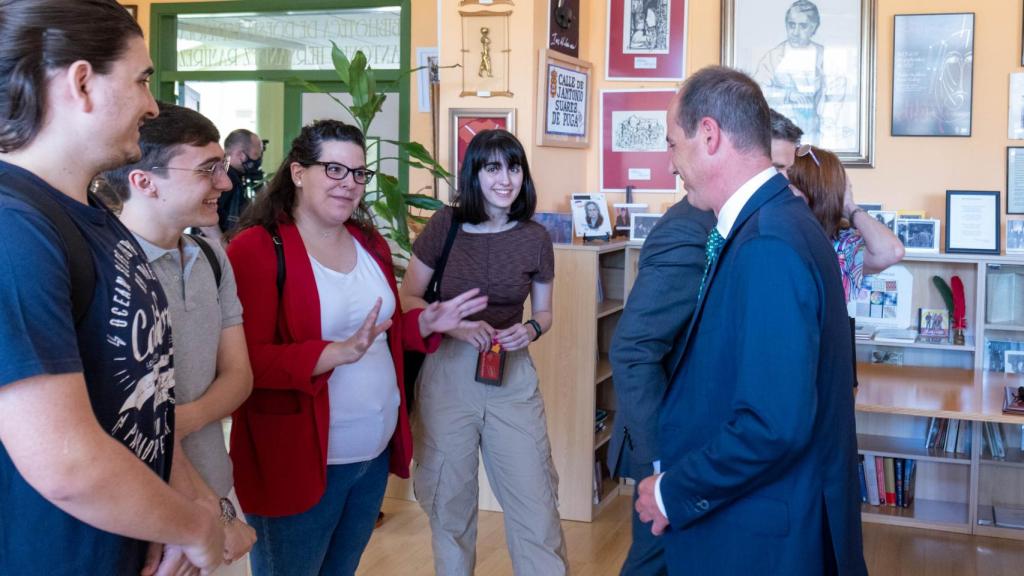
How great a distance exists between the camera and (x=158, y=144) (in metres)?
1.89

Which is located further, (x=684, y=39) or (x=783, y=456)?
(x=684, y=39)

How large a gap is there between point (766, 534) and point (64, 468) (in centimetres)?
119

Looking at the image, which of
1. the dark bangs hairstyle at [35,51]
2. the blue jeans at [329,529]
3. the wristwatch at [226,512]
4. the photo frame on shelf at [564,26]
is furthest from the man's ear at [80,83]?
the photo frame on shelf at [564,26]

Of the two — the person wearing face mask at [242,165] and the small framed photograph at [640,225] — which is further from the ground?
the person wearing face mask at [242,165]

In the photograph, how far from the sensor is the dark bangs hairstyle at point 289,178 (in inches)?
98.5

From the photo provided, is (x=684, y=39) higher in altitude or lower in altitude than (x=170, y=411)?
higher

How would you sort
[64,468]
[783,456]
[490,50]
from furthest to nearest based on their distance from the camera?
1. [490,50]
2. [783,456]
3. [64,468]

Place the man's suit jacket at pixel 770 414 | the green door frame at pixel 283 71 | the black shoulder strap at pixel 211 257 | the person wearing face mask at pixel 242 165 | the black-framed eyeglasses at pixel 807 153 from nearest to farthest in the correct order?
the man's suit jacket at pixel 770 414 < the black shoulder strap at pixel 211 257 < the black-framed eyeglasses at pixel 807 153 < the person wearing face mask at pixel 242 165 < the green door frame at pixel 283 71

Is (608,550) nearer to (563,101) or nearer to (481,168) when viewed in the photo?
(481,168)

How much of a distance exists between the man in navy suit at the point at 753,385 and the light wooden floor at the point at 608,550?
2252 mm

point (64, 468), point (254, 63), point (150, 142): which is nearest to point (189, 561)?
point (64, 468)

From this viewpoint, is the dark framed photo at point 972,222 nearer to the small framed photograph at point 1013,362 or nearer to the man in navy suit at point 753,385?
the small framed photograph at point 1013,362

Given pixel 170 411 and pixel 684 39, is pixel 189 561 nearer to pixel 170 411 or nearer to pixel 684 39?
pixel 170 411

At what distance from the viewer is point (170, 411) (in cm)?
150
